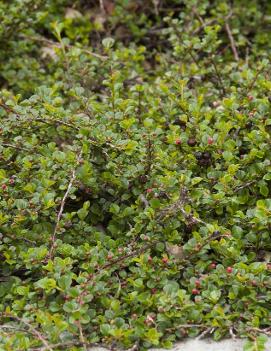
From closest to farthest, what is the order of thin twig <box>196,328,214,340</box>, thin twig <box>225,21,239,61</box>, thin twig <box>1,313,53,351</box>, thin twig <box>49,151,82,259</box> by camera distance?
thin twig <box>1,313,53,351</box> → thin twig <box>196,328,214,340</box> → thin twig <box>49,151,82,259</box> → thin twig <box>225,21,239,61</box>

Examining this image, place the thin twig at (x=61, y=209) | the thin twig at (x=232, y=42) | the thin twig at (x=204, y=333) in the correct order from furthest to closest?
1. the thin twig at (x=232, y=42)
2. the thin twig at (x=61, y=209)
3. the thin twig at (x=204, y=333)

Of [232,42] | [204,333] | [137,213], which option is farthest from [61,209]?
[232,42]

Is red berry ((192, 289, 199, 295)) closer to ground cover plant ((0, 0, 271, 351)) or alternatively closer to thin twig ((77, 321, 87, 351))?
ground cover plant ((0, 0, 271, 351))

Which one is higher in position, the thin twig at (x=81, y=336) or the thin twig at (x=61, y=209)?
the thin twig at (x=61, y=209)

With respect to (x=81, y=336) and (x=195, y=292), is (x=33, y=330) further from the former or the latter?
(x=195, y=292)

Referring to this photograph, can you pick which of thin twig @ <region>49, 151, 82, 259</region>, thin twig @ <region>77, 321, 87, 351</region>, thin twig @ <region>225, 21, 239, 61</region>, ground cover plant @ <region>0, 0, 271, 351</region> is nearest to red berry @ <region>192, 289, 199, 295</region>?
ground cover plant @ <region>0, 0, 271, 351</region>

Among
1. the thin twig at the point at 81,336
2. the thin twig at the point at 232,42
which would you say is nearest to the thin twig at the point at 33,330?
the thin twig at the point at 81,336

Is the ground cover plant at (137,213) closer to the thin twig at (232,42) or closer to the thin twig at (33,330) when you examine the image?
the thin twig at (33,330)

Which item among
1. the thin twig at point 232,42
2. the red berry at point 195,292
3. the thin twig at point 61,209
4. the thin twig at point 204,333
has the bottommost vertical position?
the thin twig at point 204,333

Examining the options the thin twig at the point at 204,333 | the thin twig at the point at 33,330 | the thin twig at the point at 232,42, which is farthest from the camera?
the thin twig at the point at 232,42

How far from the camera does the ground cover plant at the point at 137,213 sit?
7.61ft

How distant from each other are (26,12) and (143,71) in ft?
2.62

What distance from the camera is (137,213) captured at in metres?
2.71

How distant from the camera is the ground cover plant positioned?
7.61 ft
